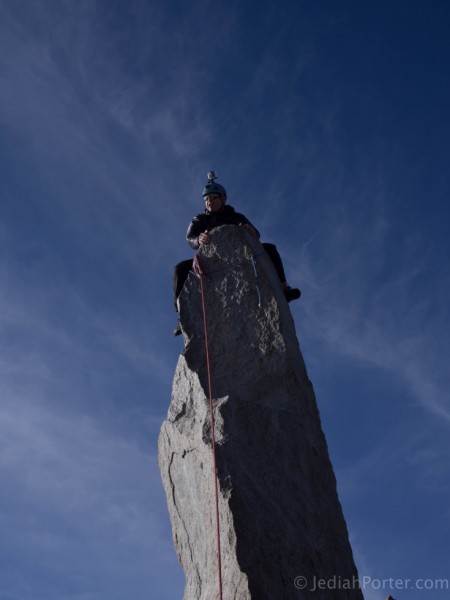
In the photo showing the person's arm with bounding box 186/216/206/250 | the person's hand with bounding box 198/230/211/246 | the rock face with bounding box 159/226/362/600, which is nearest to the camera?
the rock face with bounding box 159/226/362/600

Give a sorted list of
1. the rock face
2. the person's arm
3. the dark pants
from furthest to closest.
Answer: the person's arm < the dark pants < the rock face

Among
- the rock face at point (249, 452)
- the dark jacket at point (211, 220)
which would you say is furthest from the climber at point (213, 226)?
the rock face at point (249, 452)

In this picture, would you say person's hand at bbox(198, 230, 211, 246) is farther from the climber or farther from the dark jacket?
the dark jacket

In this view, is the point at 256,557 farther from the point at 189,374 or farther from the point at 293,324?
the point at 293,324

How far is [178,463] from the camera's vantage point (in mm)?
7242

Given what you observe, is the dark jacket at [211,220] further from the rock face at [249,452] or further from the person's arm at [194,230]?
the rock face at [249,452]

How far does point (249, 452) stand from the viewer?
Result: 259 inches

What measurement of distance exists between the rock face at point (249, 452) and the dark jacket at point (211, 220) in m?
0.56

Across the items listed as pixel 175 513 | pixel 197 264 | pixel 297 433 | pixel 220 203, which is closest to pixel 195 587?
pixel 175 513

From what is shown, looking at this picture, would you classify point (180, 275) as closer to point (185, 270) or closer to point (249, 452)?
point (185, 270)

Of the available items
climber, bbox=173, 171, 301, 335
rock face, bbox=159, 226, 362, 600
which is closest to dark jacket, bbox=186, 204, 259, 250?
climber, bbox=173, 171, 301, 335

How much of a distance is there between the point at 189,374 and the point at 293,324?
1423 millimetres

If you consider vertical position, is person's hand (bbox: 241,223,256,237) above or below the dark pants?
above

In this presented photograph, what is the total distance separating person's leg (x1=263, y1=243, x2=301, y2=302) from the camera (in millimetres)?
8352
